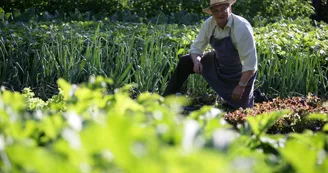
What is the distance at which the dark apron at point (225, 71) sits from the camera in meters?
5.76

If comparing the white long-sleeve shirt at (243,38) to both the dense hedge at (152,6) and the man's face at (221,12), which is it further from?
the dense hedge at (152,6)

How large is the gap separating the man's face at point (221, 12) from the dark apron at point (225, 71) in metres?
0.18

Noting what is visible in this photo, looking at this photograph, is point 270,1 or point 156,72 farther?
point 270,1

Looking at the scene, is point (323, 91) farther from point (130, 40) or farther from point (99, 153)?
point (99, 153)

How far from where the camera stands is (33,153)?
0.98 m

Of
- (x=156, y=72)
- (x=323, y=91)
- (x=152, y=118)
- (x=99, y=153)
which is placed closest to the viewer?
(x=99, y=153)

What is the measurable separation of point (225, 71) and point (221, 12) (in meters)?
0.67

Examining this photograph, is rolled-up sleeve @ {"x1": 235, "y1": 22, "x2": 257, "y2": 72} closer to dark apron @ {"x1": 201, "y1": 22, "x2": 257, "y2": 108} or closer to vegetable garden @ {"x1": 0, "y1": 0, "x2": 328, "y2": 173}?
dark apron @ {"x1": 201, "y1": 22, "x2": 257, "y2": 108}

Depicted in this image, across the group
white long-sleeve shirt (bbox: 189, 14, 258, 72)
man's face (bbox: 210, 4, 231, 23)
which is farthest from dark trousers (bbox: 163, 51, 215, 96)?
man's face (bbox: 210, 4, 231, 23)

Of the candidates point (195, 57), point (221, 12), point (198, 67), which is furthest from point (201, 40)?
point (221, 12)

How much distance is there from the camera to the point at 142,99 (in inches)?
72.3

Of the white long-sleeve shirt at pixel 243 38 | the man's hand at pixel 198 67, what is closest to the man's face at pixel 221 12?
the white long-sleeve shirt at pixel 243 38

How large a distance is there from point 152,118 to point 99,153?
43 centimetres

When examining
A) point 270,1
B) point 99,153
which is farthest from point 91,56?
point 270,1
